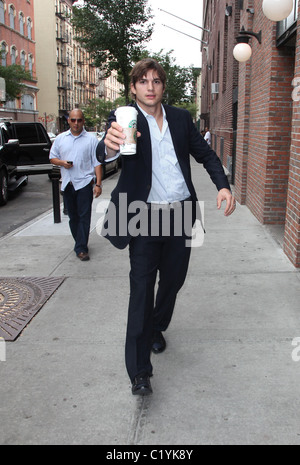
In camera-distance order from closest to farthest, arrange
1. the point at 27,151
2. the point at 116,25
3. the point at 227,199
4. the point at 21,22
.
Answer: the point at 227,199 → the point at 27,151 → the point at 116,25 → the point at 21,22

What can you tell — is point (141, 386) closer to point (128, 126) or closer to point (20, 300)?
point (128, 126)

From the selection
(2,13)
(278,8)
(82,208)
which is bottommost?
(82,208)

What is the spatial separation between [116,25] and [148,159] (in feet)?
96.6

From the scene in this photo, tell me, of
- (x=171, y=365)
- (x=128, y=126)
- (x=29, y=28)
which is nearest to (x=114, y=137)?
(x=128, y=126)

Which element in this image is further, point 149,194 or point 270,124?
point 270,124

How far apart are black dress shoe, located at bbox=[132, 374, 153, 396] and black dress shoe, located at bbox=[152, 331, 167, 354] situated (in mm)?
606

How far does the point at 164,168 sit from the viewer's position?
2967 mm

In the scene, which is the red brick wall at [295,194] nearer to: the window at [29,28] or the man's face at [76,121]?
the man's face at [76,121]

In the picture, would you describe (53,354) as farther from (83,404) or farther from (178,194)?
(178,194)

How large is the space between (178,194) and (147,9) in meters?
30.6

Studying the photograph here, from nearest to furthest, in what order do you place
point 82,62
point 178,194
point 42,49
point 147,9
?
1. point 178,194
2. point 147,9
3. point 42,49
4. point 82,62

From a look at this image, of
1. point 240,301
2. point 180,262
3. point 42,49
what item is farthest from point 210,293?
point 42,49

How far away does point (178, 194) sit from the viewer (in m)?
3.03

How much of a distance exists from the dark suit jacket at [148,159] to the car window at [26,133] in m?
12.5
